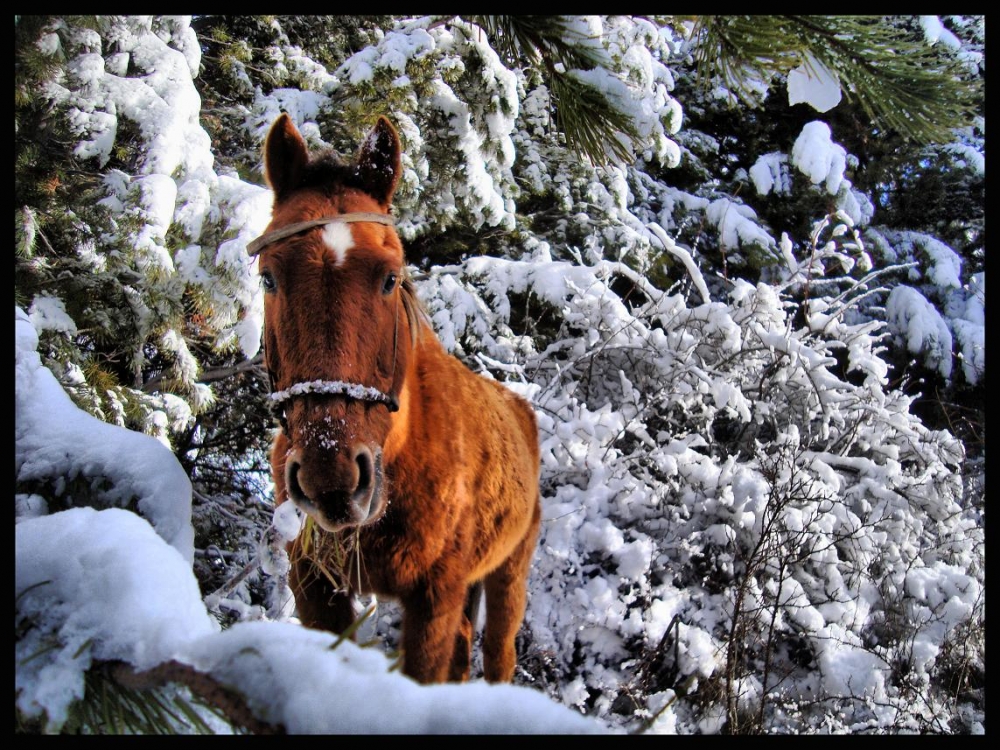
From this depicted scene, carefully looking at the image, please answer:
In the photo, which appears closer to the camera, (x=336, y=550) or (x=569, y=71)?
(x=569, y=71)

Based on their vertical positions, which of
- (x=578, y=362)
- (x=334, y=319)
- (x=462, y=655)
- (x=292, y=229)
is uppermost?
(x=578, y=362)

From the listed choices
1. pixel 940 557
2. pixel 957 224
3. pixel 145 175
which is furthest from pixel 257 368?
pixel 940 557

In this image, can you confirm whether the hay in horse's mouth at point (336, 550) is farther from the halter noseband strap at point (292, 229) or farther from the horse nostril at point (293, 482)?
the halter noseband strap at point (292, 229)

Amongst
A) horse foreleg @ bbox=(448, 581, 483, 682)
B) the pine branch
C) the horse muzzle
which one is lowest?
horse foreleg @ bbox=(448, 581, 483, 682)

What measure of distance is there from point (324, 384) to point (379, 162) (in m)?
0.73

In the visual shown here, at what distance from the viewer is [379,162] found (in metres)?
1.72

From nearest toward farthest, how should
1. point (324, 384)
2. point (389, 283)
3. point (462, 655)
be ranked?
point (324, 384)
point (389, 283)
point (462, 655)

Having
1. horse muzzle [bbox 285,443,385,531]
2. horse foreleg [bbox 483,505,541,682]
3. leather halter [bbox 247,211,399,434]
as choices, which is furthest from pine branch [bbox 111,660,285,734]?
horse foreleg [bbox 483,505,541,682]

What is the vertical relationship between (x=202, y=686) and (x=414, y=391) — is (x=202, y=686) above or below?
below

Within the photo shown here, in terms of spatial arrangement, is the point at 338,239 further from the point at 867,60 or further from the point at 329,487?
the point at 867,60

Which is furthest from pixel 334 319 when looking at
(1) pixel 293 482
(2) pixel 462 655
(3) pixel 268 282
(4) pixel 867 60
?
(2) pixel 462 655

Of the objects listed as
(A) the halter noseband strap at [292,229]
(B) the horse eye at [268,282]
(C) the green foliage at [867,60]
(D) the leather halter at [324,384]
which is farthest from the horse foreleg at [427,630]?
(C) the green foliage at [867,60]

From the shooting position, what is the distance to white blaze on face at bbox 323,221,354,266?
4.78 ft

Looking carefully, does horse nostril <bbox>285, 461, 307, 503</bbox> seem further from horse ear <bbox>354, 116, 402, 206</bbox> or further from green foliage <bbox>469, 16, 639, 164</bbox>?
green foliage <bbox>469, 16, 639, 164</bbox>
